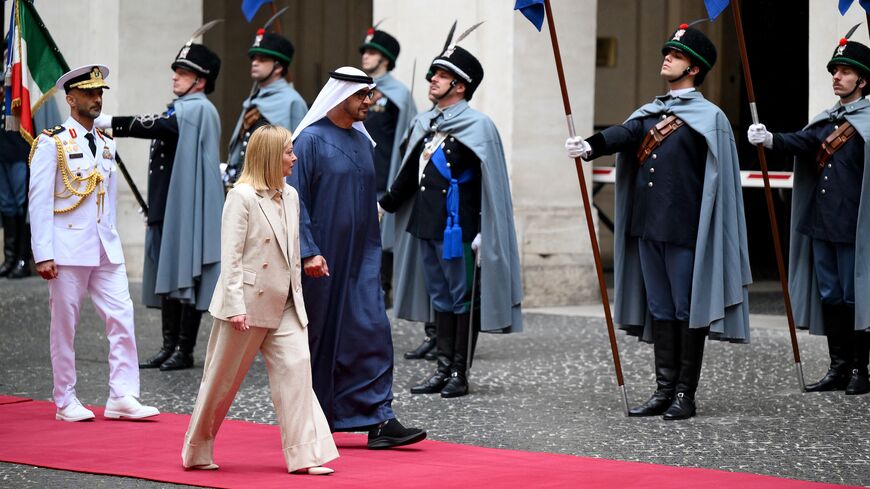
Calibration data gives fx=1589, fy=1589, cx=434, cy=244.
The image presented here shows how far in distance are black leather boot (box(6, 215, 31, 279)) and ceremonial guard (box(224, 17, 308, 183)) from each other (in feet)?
15.6

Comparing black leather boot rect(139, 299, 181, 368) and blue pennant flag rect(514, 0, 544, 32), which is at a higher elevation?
blue pennant flag rect(514, 0, 544, 32)

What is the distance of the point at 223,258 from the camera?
21.1ft

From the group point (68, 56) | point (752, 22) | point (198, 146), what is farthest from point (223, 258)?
point (752, 22)

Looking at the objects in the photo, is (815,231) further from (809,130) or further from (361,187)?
(361,187)

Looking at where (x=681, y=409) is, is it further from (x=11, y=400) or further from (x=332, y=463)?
(x=11, y=400)

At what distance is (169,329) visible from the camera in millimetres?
9961

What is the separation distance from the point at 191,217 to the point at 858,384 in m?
4.08

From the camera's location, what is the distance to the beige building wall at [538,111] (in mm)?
12758

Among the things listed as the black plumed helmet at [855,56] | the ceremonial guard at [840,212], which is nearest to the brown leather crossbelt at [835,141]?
the ceremonial guard at [840,212]

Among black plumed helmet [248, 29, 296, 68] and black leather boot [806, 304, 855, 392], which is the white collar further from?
black plumed helmet [248, 29, 296, 68]

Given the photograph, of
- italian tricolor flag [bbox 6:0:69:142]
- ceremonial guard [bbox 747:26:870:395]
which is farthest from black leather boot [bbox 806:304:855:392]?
italian tricolor flag [bbox 6:0:69:142]

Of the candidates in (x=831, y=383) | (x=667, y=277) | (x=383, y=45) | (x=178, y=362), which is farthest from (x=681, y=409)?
(x=383, y=45)

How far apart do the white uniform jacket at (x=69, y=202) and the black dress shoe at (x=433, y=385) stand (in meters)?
1.90

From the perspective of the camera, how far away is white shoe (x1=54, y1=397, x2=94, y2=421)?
7730 mm
